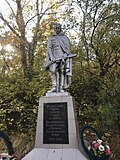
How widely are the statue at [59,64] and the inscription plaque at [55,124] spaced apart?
0.49 m

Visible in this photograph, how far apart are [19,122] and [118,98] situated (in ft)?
13.0

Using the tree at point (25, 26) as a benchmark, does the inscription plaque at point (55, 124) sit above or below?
below

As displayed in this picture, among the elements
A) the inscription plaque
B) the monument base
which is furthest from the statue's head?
the monument base

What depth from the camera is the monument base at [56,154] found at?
5645 mm

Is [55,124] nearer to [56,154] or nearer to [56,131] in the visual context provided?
[56,131]

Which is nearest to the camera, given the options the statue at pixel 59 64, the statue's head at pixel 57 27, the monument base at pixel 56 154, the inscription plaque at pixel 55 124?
the monument base at pixel 56 154

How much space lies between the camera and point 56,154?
5.84m

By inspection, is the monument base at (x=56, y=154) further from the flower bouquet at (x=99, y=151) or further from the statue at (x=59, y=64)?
the statue at (x=59, y=64)

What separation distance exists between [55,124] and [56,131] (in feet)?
0.57

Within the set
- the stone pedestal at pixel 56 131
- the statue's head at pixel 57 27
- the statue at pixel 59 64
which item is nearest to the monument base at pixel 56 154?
the stone pedestal at pixel 56 131

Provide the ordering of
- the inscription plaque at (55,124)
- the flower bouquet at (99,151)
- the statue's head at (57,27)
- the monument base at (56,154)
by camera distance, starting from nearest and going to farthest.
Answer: the monument base at (56,154)
the flower bouquet at (99,151)
the inscription plaque at (55,124)
the statue's head at (57,27)

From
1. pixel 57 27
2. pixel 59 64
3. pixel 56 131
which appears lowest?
pixel 56 131

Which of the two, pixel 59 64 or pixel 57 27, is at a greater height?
pixel 57 27

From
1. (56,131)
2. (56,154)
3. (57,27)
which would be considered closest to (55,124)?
(56,131)
